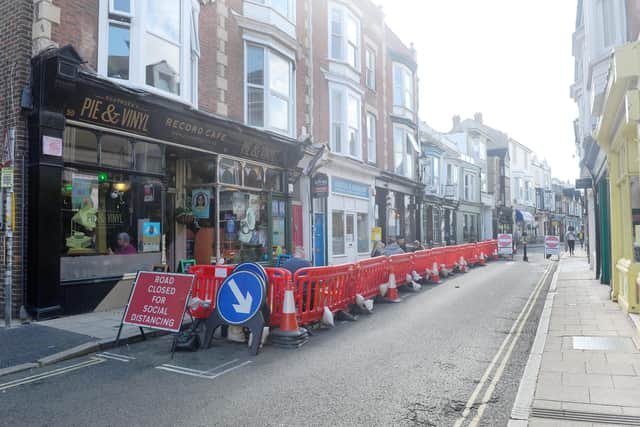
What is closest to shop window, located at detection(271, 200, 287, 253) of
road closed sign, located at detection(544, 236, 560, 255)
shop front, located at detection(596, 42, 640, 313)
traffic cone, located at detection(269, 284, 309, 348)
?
traffic cone, located at detection(269, 284, 309, 348)

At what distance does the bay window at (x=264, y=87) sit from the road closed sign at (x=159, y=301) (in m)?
7.56

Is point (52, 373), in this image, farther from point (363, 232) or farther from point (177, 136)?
point (363, 232)

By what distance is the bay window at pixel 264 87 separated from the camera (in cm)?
1397

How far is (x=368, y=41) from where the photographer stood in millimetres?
22031

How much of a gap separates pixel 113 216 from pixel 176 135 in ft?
8.03

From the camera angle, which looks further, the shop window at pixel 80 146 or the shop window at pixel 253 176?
the shop window at pixel 253 176

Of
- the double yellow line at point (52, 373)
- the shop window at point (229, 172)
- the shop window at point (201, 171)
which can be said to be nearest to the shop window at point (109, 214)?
the shop window at point (201, 171)

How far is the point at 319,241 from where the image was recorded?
18.1m

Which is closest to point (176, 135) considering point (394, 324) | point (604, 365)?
point (394, 324)

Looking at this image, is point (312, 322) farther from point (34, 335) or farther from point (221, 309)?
point (34, 335)

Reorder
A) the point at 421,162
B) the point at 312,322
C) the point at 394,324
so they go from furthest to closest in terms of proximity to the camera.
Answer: the point at 421,162, the point at 394,324, the point at 312,322

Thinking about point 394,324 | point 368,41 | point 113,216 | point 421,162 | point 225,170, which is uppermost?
point 368,41

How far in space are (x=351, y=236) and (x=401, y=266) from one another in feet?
23.8

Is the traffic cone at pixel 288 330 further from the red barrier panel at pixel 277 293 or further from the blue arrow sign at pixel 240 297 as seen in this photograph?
the blue arrow sign at pixel 240 297
